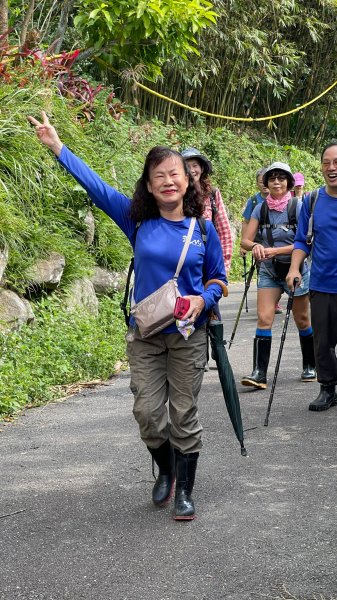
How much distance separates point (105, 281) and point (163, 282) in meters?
6.56

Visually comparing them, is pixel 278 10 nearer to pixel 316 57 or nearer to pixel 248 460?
pixel 316 57

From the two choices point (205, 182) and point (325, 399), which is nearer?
point (205, 182)

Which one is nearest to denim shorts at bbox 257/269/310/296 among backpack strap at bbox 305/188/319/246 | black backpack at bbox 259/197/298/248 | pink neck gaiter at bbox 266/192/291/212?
black backpack at bbox 259/197/298/248

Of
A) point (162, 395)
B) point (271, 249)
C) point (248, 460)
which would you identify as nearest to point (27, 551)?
point (162, 395)

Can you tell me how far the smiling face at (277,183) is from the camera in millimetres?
8664

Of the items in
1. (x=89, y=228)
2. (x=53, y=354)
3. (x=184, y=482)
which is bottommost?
(x=53, y=354)

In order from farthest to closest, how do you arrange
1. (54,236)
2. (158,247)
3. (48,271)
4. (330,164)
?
(54,236) → (48,271) → (330,164) → (158,247)

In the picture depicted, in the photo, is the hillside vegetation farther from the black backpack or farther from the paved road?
the black backpack

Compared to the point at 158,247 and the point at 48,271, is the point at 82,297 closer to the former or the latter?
the point at 48,271

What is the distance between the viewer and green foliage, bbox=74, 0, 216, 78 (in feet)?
39.2

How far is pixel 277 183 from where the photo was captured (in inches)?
341

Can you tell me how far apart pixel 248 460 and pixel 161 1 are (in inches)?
284

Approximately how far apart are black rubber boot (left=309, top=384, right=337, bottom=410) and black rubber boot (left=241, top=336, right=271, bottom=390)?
3.03ft

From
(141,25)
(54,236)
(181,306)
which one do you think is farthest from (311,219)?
(141,25)
